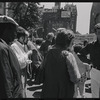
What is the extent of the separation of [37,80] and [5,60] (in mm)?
1013

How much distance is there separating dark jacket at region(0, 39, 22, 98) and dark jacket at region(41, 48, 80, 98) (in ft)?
2.31

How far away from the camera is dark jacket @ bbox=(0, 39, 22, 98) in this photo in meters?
3.27

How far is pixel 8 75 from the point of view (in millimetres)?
3289

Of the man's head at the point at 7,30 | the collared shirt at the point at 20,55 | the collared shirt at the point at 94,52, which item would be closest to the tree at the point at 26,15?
the collared shirt at the point at 94,52

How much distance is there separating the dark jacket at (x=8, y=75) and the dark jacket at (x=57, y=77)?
0.70 metres

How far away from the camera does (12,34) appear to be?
3631 mm

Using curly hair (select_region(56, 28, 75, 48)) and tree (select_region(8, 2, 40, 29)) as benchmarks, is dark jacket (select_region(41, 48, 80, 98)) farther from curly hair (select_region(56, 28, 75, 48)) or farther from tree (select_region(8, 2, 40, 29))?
tree (select_region(8, 2, 40, 29))

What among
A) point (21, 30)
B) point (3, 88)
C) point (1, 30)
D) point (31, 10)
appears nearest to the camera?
point (3, 88)

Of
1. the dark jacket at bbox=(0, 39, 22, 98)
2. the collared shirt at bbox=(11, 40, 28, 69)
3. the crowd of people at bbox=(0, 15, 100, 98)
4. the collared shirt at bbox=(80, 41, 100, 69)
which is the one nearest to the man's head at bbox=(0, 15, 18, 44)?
the crowd of people at bbox=(0, 15, 100, 98)

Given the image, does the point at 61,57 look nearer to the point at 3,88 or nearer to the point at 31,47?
the point at 3,88

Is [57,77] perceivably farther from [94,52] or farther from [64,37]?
[94,52]

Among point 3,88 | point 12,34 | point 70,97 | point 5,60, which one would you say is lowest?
point 70,97

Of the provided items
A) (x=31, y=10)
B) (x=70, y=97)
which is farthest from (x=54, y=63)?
(x=31, y=10)

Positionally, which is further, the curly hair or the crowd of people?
the curly hair
